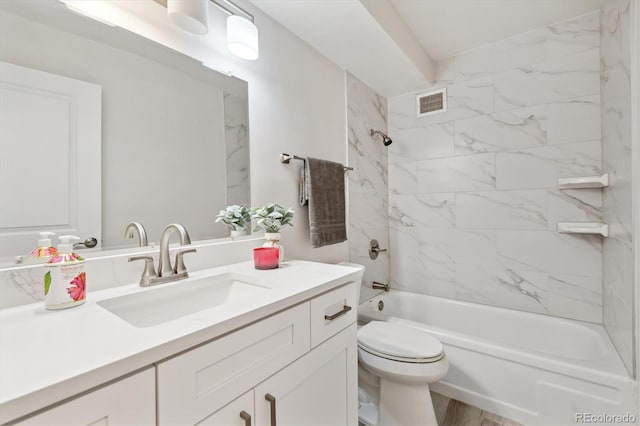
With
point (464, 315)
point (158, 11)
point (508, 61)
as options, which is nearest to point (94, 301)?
point (158, 11)

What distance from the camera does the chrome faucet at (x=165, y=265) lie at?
899 mm

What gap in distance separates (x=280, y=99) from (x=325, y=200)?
628 millimetres

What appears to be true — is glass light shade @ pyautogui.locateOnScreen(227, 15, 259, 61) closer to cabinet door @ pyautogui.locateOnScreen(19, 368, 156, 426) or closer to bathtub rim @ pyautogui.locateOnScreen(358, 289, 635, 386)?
cabinet door @ pyautogui.locateOnScreen(19, 368, 156, 426)

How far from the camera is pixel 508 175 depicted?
80.2 inches

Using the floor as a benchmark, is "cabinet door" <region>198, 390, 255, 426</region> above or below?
above

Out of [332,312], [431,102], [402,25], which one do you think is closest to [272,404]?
[332,312]

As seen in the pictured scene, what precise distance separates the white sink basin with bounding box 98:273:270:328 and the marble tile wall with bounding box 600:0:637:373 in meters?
1.66

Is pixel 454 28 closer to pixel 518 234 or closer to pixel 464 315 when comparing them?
pixel 518 234

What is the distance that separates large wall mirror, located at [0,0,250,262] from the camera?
0.77 metres

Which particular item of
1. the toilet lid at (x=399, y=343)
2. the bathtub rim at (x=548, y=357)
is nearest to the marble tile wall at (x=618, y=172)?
the bathtub rim at (x=548, y=357)

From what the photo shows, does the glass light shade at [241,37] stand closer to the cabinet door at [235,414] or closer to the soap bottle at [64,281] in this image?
the soap bottle at [64,281]

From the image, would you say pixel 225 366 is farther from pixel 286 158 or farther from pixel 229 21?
pixel 229 21

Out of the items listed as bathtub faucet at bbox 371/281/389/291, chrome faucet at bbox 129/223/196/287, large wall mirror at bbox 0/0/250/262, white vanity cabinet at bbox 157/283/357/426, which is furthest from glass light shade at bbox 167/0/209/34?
bathtub faucet at bbox 371/281/389/291

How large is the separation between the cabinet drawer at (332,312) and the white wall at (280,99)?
0.60m
